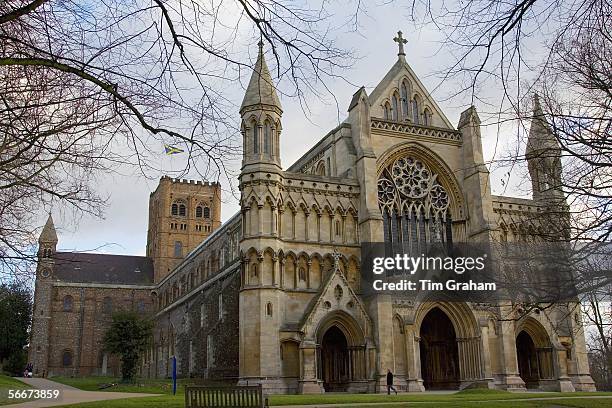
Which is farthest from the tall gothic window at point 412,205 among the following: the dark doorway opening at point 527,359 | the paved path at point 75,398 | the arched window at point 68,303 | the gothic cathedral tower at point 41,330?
the arched window at point 68,303

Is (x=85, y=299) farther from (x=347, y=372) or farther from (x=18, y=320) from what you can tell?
(x=347, y=372)

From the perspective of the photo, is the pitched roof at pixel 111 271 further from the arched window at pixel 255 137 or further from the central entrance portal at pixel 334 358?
the central entrance portal at pixel 334 358

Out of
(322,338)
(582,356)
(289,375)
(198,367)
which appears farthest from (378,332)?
(198,367)

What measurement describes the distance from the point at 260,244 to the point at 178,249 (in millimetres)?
56074

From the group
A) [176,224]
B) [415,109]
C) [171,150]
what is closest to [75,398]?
[171,150]

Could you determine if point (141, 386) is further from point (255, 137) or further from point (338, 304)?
point (255, 137)

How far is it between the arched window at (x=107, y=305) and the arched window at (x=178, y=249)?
10904 millimetres

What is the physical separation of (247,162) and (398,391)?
14.6 m

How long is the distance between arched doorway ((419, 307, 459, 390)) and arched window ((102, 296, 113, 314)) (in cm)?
5185

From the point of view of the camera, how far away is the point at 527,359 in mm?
39219

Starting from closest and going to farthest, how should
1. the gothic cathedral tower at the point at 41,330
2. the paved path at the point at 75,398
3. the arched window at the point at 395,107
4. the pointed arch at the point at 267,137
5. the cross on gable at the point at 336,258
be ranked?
1. the paved path at the point at 75,398
2. the cross on gable at the point at 336,258
3. the pointed arch at the point at 267,137
4. the arched window at the point at 395,107
5. the gothic cathedral tower at the point at 41,330

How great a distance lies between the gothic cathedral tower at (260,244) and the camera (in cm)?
3152

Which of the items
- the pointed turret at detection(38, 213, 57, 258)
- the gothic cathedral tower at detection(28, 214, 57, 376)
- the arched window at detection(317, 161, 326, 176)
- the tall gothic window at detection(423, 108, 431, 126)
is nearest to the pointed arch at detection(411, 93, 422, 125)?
the tall gothic window at detection(423, 108, 431, 126)

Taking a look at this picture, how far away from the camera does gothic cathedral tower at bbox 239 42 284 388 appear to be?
103 feet
